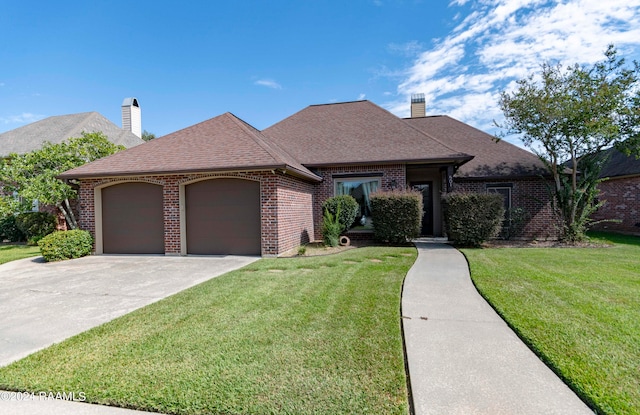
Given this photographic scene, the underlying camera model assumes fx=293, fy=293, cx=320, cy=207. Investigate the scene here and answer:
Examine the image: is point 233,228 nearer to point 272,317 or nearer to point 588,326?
point 272,317

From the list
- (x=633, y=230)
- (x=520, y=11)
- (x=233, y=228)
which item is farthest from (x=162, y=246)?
(x=633, y=230)

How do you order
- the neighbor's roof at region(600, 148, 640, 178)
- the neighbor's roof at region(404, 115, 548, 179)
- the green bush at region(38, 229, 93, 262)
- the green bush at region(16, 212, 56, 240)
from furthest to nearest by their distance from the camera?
the neighbor's roof at region(600, 148, 640, 178)
the green bush at region(16, 212, 56, 240)
the neighbor's roof at region(404, 115, 548, 179)
the green bush at region(38, 229, 93, 262)

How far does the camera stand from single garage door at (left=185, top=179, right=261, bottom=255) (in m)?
8.88

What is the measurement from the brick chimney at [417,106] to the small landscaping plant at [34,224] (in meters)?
18.6

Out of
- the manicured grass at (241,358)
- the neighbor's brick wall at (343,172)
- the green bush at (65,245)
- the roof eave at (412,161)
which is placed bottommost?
the manicured grass at (241,358)

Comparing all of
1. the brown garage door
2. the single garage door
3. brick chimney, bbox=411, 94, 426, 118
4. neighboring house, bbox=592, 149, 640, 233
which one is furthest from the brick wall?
neighboring house, bbox=592, 149, 640, 233

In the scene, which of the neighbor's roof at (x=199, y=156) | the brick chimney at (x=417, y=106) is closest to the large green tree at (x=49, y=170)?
the neighbor's roof at (x=199, y=156)

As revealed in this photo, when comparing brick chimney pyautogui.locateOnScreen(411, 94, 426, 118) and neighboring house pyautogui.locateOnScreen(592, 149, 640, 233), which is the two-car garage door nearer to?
brick chimney pyautogui.locateOnScreen(411, 94, 426, 118)

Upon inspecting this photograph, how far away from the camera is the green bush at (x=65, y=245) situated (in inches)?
331

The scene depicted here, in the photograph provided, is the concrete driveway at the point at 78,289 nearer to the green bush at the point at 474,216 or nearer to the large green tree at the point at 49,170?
the large green tree at the point at 49,170

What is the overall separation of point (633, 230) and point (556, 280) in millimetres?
14226

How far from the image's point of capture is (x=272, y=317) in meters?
3.79

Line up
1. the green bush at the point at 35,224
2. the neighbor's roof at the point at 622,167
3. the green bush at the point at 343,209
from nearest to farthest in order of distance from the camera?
the green bush at the point at 343,209, the green bush at the point at 35,224, the neighbor's roof at the point at 622,167

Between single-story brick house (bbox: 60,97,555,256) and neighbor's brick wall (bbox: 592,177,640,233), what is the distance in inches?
256
